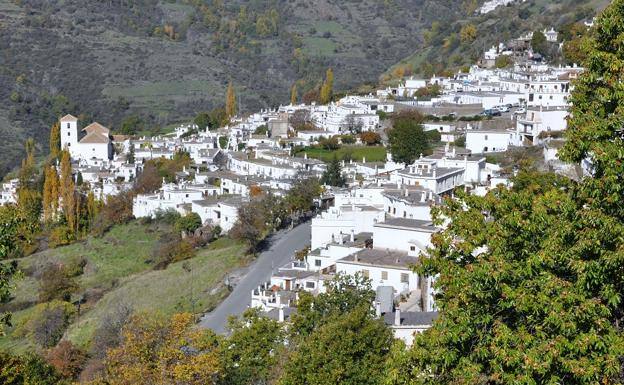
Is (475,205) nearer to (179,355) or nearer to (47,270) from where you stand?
(179,355)

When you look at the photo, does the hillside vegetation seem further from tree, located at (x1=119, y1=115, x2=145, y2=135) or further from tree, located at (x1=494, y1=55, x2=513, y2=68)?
tree, located at (x1=119, y1=115, x2=145, y2=135)

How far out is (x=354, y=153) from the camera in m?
47.0

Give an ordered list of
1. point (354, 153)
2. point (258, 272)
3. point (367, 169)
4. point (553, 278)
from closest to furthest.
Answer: point (553, 278)
point (258, 272)
point (367, 169)
point (354, 153)

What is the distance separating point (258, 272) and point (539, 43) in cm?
3807

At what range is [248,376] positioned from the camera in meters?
16.8

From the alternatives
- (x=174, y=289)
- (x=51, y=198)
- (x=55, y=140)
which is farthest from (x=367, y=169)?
(x=55, y=140)

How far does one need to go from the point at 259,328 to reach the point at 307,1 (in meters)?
137

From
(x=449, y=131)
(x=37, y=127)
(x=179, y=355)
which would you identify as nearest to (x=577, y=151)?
(x=179, y=355)

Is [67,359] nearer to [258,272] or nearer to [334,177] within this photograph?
[258,272]

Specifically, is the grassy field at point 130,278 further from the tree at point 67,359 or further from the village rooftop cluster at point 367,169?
the tree at point 67,359

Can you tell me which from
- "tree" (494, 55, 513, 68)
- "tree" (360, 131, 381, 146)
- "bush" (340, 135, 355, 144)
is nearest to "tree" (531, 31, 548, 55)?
"tree" (494, 55, 513, 68)

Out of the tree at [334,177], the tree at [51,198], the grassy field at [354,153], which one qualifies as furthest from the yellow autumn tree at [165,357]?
the tree at [51,198]

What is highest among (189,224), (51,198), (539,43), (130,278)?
(539,43)

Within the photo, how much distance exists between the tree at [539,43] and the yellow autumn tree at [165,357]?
52.3 metres
